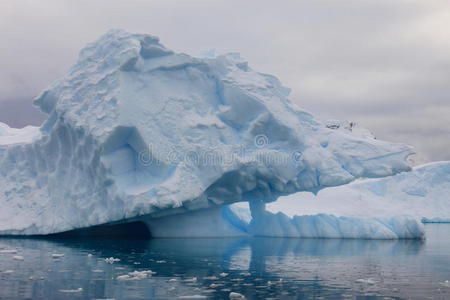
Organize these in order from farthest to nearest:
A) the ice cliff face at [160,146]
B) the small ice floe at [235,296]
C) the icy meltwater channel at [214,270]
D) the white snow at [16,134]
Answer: the white snow at [16,134] → the ice cliff face at [160,146] → the icy meltwater channel at [214,270] → the small ice floe at [235,296]

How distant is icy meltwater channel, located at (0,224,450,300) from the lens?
7086 mm

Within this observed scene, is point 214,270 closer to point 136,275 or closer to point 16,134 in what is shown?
point 136,275

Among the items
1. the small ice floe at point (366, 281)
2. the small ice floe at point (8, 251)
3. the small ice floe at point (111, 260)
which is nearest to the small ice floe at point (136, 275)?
the small ice floe at point (111, 260)

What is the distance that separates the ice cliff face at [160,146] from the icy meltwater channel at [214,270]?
1.34 m

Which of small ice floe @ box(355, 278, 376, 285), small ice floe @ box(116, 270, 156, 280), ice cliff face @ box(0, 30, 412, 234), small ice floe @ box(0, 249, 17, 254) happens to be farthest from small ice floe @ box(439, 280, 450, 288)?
small ice floe @ box(0, 249, 17, 254)

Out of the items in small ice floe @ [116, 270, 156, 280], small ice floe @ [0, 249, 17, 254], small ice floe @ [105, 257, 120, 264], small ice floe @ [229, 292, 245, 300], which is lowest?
small ice floe @ [229, 292, 245, 300]

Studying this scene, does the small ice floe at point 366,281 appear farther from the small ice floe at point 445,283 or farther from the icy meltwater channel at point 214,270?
the small ice floe at point 445,283

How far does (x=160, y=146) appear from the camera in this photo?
46.5 feet

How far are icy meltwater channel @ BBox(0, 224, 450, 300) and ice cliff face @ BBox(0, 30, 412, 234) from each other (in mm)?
1338

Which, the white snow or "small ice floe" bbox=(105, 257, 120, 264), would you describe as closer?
"small ice floe" bbox=(105, 257, 120, 264)

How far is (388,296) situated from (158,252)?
5.89 meters

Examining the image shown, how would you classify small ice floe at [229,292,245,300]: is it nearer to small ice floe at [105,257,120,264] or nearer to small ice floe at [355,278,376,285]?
small ice floe at [355,278,376,285]

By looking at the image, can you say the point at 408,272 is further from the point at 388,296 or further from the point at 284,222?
the point at 284,222

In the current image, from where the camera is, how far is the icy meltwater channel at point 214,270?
7086 mm
